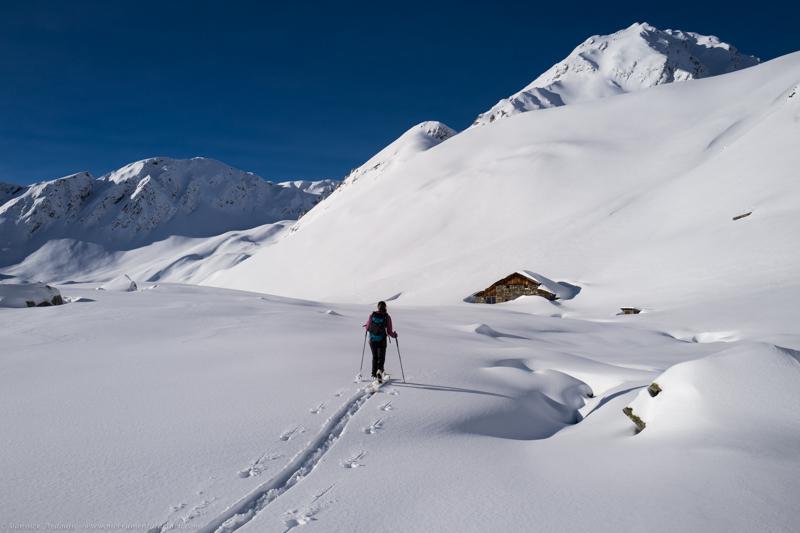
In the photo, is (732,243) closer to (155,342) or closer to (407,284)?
(407,284)

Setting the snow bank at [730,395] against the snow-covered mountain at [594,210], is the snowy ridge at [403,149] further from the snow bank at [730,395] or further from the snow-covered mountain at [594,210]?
the snow bank at [730,395]

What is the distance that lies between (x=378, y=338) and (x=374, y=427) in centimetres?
338

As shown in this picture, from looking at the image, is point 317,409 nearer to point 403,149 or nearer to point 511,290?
point 511,290

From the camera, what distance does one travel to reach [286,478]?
20.0 feet

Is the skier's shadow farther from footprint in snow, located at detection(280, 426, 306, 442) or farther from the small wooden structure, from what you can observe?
the small wooden structure

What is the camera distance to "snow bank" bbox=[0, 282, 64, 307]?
71.5 ft

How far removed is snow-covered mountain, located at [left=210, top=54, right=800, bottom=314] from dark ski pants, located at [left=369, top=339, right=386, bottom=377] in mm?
28255

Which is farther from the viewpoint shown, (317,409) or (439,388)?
(439,388)

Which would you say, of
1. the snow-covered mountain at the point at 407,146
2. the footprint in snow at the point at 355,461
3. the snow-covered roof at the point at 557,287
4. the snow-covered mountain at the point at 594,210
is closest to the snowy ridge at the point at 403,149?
the snow-covered mountain at the point at 407,146

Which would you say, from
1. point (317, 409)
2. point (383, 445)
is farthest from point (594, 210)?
point (383, 445)

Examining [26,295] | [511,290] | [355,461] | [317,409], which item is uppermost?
[511,290]

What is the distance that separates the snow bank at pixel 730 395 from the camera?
246 inches

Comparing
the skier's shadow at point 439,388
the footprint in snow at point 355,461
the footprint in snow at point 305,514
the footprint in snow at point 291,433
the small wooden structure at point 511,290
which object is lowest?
the footprint in snow at point 305,514

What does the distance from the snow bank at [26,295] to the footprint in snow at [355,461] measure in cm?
2274
